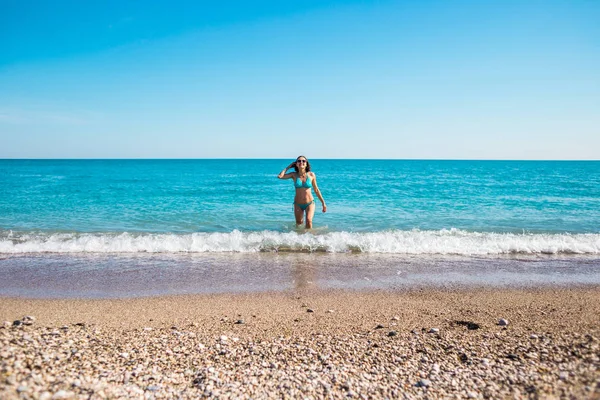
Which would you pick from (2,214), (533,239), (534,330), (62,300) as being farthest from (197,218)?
(534,330)

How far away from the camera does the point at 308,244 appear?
9.95 meters

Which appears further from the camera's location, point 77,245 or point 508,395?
point 77,245

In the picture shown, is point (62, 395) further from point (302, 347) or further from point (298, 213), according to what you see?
point (298, 213)

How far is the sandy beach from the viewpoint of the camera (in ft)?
11.1

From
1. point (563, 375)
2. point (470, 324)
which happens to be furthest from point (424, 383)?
point (470, 324)

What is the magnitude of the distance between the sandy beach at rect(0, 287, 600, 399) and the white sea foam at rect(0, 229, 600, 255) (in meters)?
3.57

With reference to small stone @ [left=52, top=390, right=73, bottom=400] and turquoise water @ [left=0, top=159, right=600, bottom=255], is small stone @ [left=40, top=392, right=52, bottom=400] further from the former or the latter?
turquoise water @ [left=0, top=159, right=600, bottom=255]

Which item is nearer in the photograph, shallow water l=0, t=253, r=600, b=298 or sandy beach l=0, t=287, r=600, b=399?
sandy beach l=0, t=287, r=600, b=399

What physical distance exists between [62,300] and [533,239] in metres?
11.5

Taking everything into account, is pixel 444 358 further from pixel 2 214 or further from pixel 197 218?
pixel 2 214

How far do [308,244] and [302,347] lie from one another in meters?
5.70

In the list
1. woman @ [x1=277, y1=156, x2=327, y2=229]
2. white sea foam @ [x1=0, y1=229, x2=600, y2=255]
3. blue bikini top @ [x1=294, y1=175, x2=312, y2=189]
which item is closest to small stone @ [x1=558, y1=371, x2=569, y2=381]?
white sea foam @ [x1=0, y1=229, x2=600, y2=255]

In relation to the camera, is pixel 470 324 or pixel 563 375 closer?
pixel 563 375

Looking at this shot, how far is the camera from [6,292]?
20.9ft
